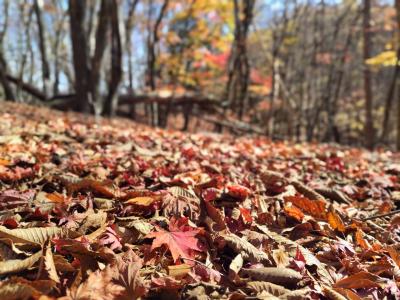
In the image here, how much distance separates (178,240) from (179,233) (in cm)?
5

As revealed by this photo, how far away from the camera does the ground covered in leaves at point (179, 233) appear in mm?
1527

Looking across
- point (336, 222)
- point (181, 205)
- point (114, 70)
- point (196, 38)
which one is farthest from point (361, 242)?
point (196, 38)

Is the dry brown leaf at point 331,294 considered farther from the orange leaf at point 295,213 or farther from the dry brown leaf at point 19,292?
the dry brown leaf at point 19,292

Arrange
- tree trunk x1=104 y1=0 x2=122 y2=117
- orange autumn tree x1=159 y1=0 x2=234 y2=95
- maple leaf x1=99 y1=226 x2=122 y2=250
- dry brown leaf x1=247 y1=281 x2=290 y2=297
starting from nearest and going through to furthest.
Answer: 1. dry brown leaf x1=247 y1=281 x2=290 y2=297
2. maple leaf x1=99 y1=226 x2=122 y2=250
3. tree trunk x1=104 y1=0 x2=122 y2=117
4. orange autumn tree x1=159 y1=0 x2=234 y2=95

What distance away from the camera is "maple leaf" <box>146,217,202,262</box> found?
1766 millimetres

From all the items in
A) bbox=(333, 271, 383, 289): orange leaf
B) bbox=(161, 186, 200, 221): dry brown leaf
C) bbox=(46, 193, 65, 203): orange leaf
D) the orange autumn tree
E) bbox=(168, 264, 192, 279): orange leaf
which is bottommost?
bbox=(333, 271, 383, 289): orange leaf

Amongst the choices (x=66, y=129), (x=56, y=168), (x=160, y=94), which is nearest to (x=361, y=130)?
(x=160, y=94)

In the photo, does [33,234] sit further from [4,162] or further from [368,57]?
[368,57]

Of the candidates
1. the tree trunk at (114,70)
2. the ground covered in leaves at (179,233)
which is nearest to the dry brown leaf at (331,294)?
the ground covered in leaves at (179,233)

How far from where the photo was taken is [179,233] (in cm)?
188

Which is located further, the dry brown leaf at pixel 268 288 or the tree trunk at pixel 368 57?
the tree trunk at pixel 368 57

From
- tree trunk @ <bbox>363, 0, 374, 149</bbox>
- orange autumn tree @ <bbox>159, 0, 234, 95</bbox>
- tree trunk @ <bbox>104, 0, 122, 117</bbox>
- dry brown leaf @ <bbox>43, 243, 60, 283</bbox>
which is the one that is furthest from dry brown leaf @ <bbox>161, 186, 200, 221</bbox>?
orange autumn tree @ <bbox>159, 0, 234, 95</bbox>

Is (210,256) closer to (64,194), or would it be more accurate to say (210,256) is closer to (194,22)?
(64,194)

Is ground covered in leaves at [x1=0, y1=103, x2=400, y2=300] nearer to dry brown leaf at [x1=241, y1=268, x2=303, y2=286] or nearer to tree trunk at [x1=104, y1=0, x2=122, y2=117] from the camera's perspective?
dry brown leaf at [x1=241, y1=268, x2=303, y2=286]
